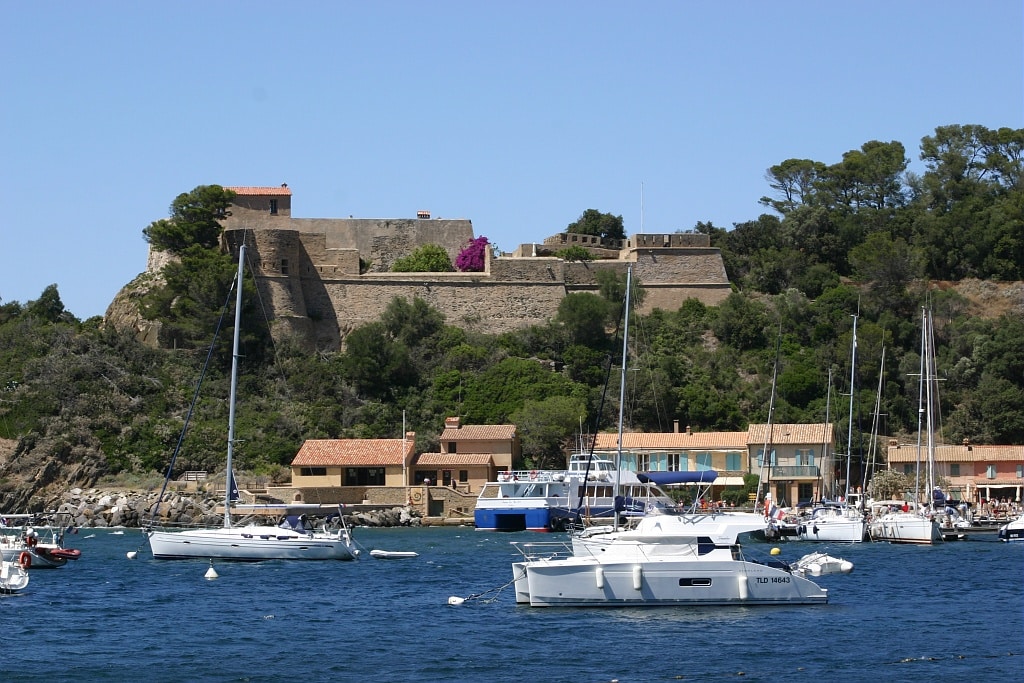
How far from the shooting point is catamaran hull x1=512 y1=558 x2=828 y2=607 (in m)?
23.5

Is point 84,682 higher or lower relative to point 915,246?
lower

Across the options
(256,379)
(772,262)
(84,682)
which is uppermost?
(772,262)

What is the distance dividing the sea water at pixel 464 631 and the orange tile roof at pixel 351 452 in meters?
15.7

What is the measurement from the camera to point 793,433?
164 ft

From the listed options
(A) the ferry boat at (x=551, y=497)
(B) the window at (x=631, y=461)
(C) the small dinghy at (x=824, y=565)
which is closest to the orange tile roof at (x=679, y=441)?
(B) the window at (x=631, y=461)

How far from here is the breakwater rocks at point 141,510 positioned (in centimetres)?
4469

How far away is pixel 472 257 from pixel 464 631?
4081 centimetres

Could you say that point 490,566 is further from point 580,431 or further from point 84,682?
point 580,431

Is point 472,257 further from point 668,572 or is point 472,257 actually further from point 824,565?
point 668,572

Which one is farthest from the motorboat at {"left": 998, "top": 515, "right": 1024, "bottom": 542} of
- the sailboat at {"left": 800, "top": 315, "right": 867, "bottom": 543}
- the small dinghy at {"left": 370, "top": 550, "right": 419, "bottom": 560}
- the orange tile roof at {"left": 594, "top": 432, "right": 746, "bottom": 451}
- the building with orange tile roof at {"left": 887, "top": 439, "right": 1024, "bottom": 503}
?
the small dinghy at {"left": 370, "top": 550, "right": 419, "bottom": 560}

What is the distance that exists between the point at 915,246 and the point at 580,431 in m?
22.5

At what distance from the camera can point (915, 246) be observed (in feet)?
218

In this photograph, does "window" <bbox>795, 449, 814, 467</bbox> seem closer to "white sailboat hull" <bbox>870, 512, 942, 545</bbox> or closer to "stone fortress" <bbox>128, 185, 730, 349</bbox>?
"white sailboat hull" <bbox>870, 512, 942, 545</bbox>

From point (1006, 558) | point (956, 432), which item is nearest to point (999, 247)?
point (956, 432)
